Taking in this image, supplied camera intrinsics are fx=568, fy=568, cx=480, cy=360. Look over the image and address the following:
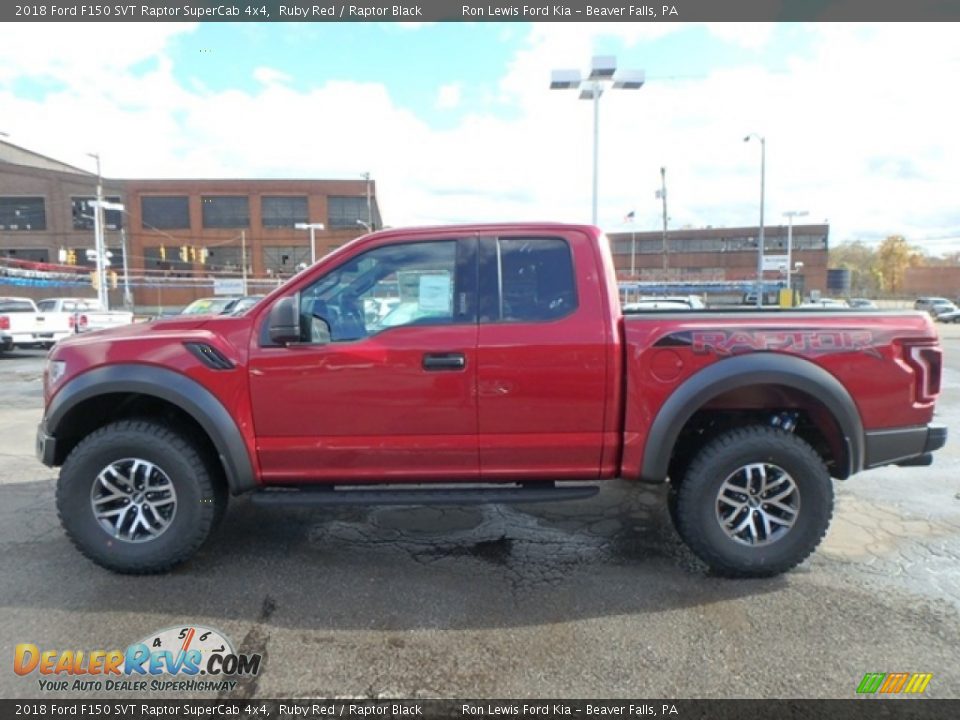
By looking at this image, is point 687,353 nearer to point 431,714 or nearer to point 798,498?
point 798,498

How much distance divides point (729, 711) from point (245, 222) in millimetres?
62262

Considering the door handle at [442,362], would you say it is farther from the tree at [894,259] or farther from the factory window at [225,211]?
the tree at [894,259]

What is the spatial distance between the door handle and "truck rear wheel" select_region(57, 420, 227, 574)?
60.1 inches

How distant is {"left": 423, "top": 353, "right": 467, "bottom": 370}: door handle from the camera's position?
3227 mm

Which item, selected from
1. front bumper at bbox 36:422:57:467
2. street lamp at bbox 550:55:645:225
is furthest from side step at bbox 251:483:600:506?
street lamp at bbox 550:55:645:225

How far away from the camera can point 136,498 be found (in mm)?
3418

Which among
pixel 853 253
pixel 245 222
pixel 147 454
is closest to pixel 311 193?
pixel 245 222

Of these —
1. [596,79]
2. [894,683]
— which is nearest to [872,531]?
[894,683]

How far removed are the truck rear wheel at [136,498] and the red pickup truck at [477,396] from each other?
0.04ft

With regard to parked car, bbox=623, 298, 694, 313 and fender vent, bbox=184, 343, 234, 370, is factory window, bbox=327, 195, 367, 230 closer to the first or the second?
parked car, bbox=623, 298, 694, 313

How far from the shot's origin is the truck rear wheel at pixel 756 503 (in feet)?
10.9

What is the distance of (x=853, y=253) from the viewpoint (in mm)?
90188

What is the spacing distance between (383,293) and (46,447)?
225 cm

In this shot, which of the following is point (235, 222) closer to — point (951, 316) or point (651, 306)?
point (651, 306)
